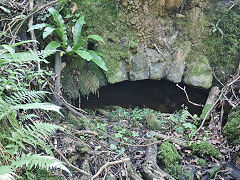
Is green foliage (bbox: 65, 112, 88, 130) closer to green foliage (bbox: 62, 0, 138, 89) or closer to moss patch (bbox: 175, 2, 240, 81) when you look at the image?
green foliage (bbox: 62, 0, 138, 89)

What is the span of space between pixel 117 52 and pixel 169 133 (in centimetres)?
209

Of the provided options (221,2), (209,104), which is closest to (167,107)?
(209,104)

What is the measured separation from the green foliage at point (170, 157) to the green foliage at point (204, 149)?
0.36 metres

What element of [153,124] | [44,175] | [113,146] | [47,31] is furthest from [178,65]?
[44,175]

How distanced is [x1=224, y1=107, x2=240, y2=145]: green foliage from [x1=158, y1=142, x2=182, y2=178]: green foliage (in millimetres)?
1105

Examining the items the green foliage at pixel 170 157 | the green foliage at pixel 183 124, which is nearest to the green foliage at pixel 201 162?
the green foliage at pixel 170 157

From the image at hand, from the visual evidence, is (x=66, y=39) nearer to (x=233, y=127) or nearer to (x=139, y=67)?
(x=139, y=67)

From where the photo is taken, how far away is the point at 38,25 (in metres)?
4.15

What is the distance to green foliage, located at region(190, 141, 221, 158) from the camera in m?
3.83

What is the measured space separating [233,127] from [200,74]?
1522 mm

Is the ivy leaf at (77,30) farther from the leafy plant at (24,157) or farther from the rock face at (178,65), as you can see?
the leafy plant at (24,157)

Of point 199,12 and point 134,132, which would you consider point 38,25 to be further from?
point 199,12

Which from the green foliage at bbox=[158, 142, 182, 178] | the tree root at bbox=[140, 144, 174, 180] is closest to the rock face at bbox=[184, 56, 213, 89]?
the green foliage at bbox=[158, 142, 182, 178]

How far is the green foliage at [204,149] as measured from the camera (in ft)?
12.6
